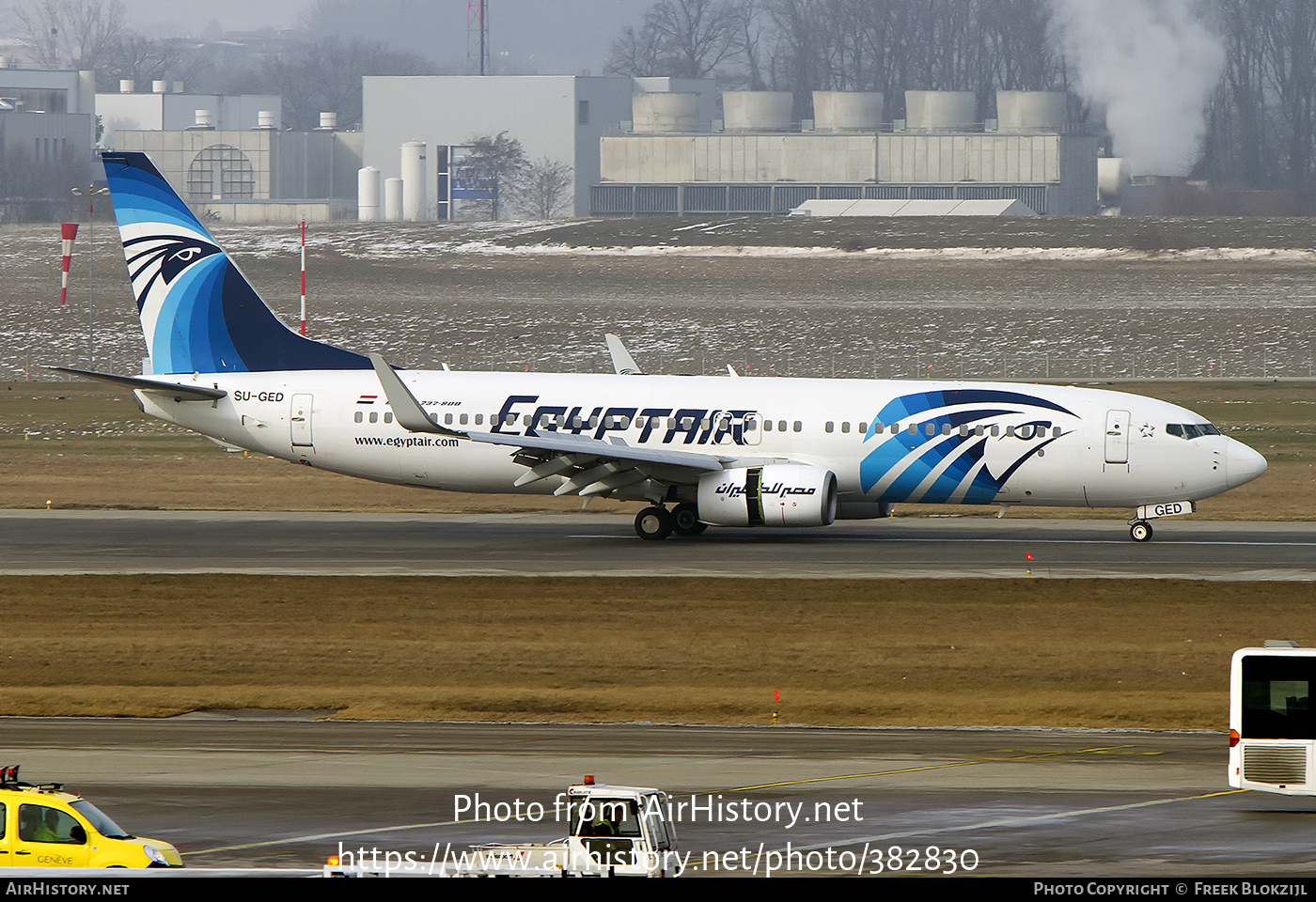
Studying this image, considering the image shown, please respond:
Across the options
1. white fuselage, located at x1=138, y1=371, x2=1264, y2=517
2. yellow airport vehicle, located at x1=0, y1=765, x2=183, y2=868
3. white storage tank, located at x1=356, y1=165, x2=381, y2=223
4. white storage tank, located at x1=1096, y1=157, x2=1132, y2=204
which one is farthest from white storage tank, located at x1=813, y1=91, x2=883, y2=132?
yellow airport vehicle, located at x1=0, y1=765, x2=183, y2=868

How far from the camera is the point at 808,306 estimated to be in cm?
10838

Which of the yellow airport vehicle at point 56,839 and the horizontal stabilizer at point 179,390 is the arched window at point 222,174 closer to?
the horizontal stabilizer at point 179,390

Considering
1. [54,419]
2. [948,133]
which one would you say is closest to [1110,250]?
[948,133]

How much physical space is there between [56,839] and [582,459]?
27.1 m

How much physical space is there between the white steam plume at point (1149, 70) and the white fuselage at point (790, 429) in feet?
397

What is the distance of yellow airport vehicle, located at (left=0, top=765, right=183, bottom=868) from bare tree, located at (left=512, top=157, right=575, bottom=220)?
167937 mm

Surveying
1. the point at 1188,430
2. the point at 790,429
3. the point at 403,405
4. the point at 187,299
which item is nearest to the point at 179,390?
the point at 187,299

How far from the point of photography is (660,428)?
43781mm

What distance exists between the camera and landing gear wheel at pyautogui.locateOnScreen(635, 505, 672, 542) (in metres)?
44.2

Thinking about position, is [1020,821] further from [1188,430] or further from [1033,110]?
[1033,110]

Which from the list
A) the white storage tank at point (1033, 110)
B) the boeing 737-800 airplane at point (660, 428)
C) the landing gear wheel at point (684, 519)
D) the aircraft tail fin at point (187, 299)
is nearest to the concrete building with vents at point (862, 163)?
the white storage tank at point (1033, 110)

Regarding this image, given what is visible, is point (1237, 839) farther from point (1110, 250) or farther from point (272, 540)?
point (1110, 250)

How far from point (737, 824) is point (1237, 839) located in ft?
16.5
